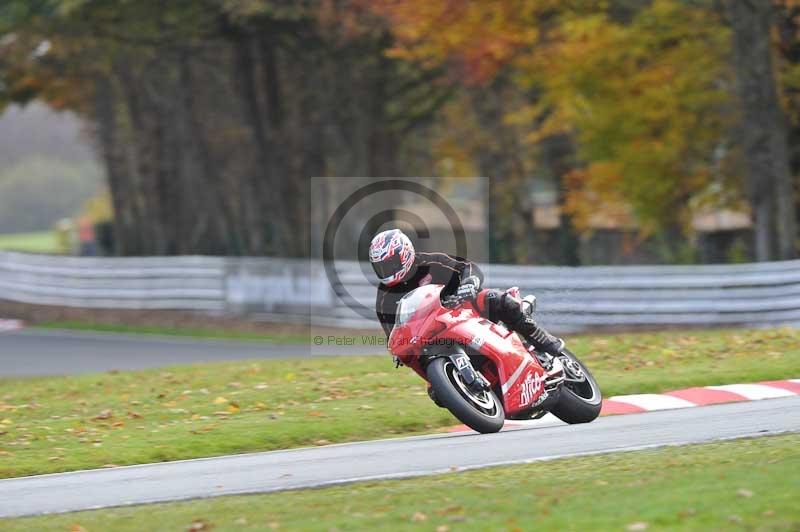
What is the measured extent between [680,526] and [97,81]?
34.5 metres

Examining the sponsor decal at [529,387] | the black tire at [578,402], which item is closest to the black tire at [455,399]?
the sponsor decal at [529,387]

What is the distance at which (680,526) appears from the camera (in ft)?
20.8

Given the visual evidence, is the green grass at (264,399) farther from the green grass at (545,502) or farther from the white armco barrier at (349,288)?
the white armco barrier at (349,288)

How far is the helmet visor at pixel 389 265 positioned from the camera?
30.4 ft

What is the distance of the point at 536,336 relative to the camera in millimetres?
9953

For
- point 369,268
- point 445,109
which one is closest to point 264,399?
point 369,268

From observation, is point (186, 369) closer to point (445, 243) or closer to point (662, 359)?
point (662, 359)

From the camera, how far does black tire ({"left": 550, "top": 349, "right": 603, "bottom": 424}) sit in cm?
1009

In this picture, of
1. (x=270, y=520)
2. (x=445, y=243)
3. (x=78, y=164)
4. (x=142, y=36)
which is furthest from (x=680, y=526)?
(x=78, y=164)

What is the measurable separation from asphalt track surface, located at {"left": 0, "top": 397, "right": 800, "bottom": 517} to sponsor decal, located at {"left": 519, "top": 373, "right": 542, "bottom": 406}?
302 millimetres

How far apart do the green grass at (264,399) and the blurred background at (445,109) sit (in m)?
8.36

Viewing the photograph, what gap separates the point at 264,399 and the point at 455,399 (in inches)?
173

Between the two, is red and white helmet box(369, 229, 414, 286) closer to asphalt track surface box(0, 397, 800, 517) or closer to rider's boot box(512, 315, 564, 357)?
rider's boot box(512, 315, 564, 357)

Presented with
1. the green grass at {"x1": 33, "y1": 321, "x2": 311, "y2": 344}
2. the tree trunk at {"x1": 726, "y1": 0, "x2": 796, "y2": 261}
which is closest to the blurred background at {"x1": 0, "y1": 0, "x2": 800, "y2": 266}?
the tree trunk at {"x1": 726, "y1": 0, "x2": 796, "y2": 261}
